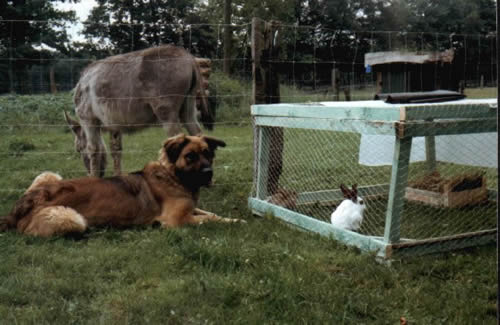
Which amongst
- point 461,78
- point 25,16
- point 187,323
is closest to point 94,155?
point 187,323

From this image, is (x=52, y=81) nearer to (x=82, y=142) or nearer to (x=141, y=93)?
(x=141, y=93)

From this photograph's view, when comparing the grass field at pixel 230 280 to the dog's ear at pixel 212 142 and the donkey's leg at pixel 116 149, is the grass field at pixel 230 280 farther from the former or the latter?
the donkey's leg at pixel 116 149

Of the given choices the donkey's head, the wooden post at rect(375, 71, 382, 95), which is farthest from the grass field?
the wooden post at rect(375, 71, 382, 95)

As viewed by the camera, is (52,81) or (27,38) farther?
(27,38)

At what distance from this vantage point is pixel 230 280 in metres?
3.29

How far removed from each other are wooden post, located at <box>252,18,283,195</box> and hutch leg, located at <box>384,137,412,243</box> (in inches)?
82.9

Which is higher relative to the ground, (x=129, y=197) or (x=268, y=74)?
(x=268, y=74)

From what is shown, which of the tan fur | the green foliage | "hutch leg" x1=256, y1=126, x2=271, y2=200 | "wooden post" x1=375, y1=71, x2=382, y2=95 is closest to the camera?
the tan fur

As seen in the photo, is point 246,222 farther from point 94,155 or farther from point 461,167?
point 461,167

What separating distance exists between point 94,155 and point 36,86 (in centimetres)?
130

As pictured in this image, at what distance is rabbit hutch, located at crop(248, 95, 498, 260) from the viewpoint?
12.4ft

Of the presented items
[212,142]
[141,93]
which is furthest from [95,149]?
[212,142]

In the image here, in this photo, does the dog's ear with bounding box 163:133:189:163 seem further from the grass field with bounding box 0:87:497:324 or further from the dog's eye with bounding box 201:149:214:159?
the grass field with bounding box 0:87:497:324

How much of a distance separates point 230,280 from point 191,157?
1.98 meters
